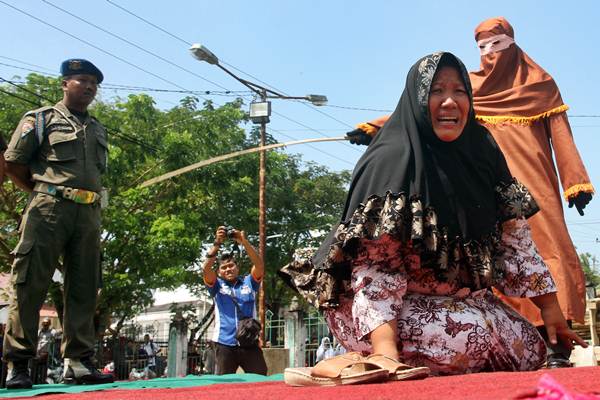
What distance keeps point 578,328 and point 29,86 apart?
45.5 ft

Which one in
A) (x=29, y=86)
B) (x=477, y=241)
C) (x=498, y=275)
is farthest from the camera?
(x=29, y=86)

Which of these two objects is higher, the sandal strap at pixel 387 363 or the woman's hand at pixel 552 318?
the woman's hand at pixel 552 318

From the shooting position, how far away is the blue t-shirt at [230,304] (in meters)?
6.59

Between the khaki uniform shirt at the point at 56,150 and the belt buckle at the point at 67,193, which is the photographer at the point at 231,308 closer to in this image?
the khaki uniform shirt at the point at 56,150

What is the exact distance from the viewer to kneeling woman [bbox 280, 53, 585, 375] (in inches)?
89.7

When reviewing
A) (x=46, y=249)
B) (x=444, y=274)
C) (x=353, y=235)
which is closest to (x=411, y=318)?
(x=444, y=274)

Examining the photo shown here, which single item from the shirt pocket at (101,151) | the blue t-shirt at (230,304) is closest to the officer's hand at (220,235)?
the blue t-shirt at (230,304)

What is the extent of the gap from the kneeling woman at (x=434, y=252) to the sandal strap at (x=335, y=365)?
0.50ft

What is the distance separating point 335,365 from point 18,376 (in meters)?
2.47

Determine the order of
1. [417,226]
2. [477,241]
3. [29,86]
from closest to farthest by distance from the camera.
A: [417,226], [477,241], [29,86]

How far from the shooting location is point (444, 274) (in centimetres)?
238

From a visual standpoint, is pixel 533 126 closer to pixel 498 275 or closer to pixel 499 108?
pixel 499 108

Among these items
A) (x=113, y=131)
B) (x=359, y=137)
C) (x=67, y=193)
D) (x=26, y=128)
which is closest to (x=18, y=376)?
(x=67, y=193)

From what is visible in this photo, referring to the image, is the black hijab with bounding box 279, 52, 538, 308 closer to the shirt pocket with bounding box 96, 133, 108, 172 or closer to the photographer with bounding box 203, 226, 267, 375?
the shirt pocket with bounding box 96, 133, 108, 172
